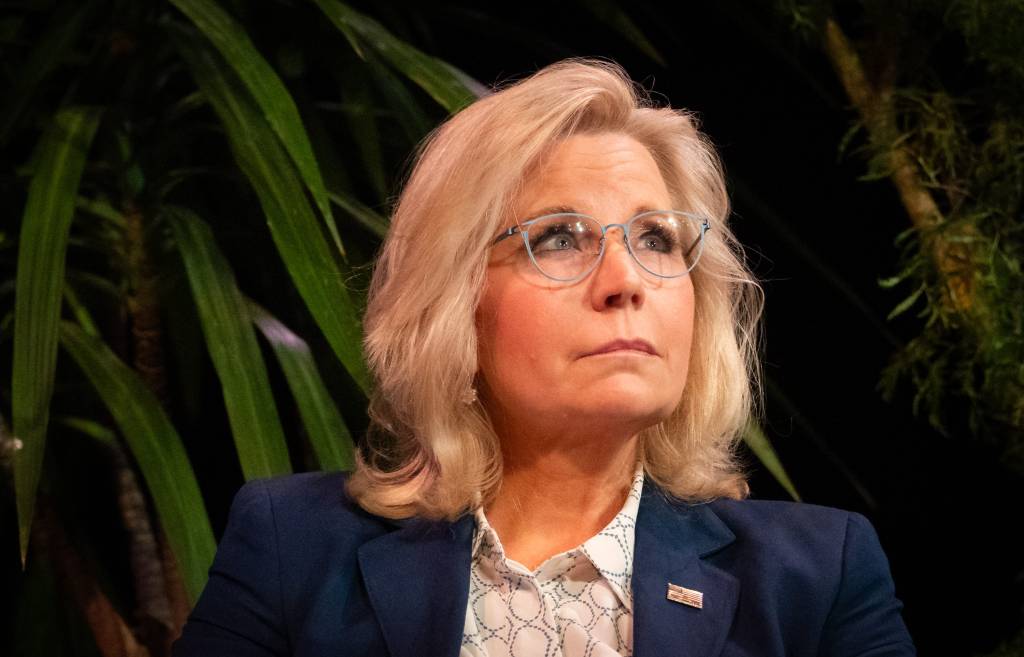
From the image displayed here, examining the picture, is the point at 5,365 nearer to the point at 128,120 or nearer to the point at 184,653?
the point at 128,120

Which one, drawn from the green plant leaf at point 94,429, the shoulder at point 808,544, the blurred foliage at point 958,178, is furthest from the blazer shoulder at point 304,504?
the blurred foliage at point 958,178

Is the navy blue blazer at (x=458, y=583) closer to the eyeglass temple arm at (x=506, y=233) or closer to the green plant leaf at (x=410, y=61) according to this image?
the eyeglass temple arm at (x=506, y=233)

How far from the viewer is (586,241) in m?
1.04

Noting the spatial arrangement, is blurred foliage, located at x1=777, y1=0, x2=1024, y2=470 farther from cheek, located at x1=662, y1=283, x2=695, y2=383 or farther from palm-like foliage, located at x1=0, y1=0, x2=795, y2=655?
cheek, located at x1=662, y1=283, x2=695, y2=383

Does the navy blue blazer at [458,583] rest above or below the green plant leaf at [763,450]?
below

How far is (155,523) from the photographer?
1.55m

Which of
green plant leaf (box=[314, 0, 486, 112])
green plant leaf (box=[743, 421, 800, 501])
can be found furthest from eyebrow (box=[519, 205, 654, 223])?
green plant leaf (box=[743, 421, 800, 501])

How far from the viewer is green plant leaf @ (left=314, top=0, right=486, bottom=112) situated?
125 centimetres

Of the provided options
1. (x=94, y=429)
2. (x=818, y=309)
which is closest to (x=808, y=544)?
(x=818, y=309)

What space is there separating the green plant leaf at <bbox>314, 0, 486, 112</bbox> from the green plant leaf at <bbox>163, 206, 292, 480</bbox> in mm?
260

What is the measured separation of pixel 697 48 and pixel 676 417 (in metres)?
0.74

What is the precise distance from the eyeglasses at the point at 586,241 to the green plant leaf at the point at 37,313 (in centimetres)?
42

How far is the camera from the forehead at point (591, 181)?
1055 mm

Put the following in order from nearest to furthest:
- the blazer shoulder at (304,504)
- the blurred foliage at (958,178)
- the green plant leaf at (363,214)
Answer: the blazer shoulder at (304,504), the green plant leaf at (363,214), the blurred foliage at (958,178)
